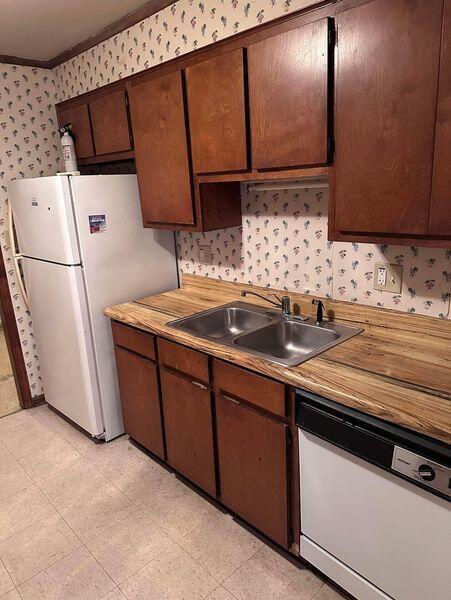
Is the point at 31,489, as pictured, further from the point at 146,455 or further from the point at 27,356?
the point at 27,356

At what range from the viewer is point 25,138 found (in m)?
2.95

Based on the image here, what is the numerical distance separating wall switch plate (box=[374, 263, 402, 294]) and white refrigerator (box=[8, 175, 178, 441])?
4.66 ft

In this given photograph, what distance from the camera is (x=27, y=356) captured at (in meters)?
3.14

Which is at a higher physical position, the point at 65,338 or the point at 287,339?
the point at 287,339

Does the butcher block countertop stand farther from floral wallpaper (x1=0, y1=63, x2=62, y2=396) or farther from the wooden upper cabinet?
floral wallpaper (x1=0, y1=63, x2=62, y2=396)

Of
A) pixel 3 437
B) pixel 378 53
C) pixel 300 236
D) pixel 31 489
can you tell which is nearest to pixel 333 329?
pixel 300 236

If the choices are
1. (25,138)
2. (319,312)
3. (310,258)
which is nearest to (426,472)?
(319,312)

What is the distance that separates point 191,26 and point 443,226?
65.4 inches

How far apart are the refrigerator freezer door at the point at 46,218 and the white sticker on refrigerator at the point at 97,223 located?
0.10 metres

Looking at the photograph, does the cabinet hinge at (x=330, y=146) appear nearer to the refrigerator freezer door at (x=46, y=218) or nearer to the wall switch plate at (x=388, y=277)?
the wall switch plate at (x=388, y=277)

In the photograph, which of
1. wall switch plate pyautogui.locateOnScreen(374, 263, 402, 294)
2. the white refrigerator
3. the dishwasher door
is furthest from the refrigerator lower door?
wall switch plate pyautogui.locateOnScreen(374, 263, 402, 294)

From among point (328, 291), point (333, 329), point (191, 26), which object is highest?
point (191, 26)

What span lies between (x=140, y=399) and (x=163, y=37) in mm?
1972

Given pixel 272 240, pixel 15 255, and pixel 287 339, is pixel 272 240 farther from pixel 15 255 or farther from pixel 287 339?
pixel 15 255
